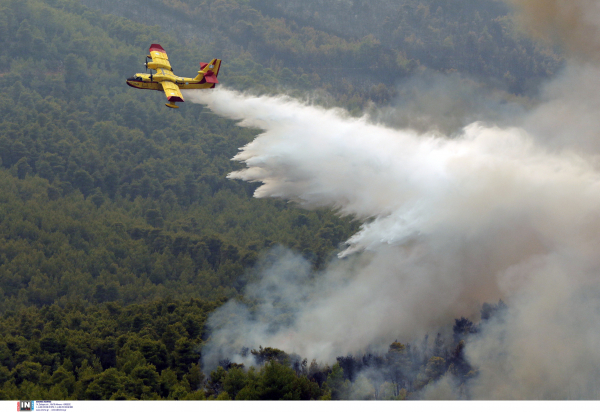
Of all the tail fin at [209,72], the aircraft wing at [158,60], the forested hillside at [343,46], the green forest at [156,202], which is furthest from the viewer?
the forested hillside at [343,46]

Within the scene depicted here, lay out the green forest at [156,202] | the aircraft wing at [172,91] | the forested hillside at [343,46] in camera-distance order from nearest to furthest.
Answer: the aircraft wing at [172,91], the green forest at [156,202], the forested hillside at [343,46]

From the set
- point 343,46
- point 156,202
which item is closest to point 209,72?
point 156,202

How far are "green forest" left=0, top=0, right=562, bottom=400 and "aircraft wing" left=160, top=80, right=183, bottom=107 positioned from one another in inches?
723

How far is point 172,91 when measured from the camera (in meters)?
61.5

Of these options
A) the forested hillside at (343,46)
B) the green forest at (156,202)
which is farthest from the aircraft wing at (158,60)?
the forested hillside at (343,46)

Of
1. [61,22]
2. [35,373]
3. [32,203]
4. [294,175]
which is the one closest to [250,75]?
[61,22]

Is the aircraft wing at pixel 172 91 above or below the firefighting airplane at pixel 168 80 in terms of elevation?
below

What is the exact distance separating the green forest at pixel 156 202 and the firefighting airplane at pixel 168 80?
18890 mm

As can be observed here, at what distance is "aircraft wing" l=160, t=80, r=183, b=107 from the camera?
2383 inches

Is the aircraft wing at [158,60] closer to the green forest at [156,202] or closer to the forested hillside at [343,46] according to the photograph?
the green forest at [156,202]

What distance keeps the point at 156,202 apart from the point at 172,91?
204 ft

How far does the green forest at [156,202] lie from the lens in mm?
60875

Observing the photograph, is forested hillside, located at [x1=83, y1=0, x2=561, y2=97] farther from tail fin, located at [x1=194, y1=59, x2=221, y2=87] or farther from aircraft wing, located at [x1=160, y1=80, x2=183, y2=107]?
aircraft wing, located at [x1=160, y1=80, x2=183, y2=107]

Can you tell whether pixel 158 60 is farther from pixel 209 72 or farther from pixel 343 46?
pixel 343 46
